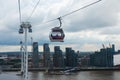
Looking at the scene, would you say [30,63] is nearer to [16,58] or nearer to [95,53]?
[16,58]

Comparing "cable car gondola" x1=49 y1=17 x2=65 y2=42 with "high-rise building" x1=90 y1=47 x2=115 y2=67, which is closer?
"cable car gondola" x1=49 y1=17 x2=65 y2=42

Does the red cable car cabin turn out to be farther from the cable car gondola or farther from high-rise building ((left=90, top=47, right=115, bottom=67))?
high-rise building ((left=90, top=47, right=115, bottom=67))

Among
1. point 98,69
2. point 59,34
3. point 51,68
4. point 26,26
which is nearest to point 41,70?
point 51,68

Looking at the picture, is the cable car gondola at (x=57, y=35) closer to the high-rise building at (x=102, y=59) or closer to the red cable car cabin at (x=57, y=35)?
the red cable car cabin at (x=57, y=35)

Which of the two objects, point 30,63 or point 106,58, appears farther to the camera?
point 30,63

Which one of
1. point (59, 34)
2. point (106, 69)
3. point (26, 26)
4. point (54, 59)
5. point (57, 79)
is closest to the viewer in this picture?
point (59, 34)

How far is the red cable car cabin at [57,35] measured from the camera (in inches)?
480

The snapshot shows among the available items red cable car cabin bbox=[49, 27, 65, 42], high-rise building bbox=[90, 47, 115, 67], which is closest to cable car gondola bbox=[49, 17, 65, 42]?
red cable car cabin bbox=[49, 27, 65, 42]

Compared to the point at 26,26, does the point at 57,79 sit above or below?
below

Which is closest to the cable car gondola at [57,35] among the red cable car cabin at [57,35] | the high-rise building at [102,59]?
the red cable car cabin at [57,35]

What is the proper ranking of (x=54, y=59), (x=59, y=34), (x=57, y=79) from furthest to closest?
(x=54, y=59) < (x=57, y=79) < (x=59, y=34)

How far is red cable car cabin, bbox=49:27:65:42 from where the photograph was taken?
40.0ft

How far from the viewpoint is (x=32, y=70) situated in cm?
7562

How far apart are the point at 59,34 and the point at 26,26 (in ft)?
34.8
